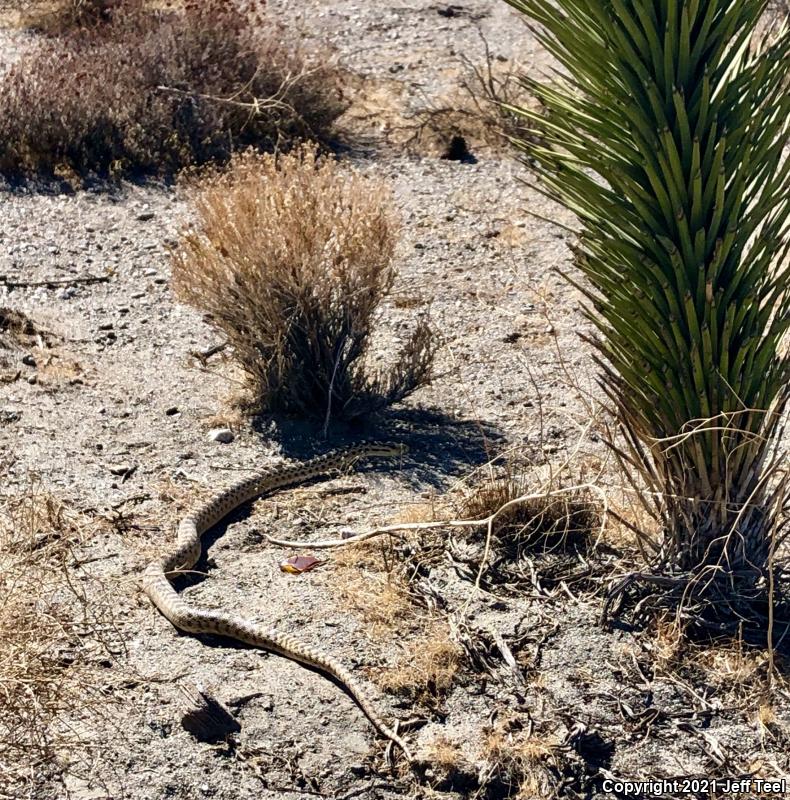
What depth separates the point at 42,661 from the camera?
4.07 meters

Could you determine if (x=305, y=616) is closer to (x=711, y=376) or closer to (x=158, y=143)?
(x=711, y=376)

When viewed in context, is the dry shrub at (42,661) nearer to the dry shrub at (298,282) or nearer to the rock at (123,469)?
the rock at (123,469)

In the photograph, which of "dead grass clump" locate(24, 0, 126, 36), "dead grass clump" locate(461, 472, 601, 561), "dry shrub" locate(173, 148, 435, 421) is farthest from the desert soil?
"dead grass clump" locate(24, 0, 126, 36)

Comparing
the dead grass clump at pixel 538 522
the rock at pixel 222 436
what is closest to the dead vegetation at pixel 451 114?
the rock at pixel 222 436

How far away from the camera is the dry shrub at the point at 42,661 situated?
3.83 m

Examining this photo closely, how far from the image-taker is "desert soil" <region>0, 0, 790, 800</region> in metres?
4.01

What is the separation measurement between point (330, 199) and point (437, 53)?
22.2ft

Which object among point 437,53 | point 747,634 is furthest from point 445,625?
point 437,53

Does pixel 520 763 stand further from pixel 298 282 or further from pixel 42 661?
pixel 298 282

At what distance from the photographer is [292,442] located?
6.73 meters

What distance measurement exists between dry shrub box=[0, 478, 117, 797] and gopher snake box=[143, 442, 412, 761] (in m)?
0.28

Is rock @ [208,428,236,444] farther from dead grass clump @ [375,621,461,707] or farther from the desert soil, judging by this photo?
dead grass clump @ [375,621,461,707]

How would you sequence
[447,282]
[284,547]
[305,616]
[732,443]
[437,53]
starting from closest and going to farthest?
[732,443], [305,616], [284,547], [447,282], [437,53]

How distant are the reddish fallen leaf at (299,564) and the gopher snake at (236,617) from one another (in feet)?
1.46
